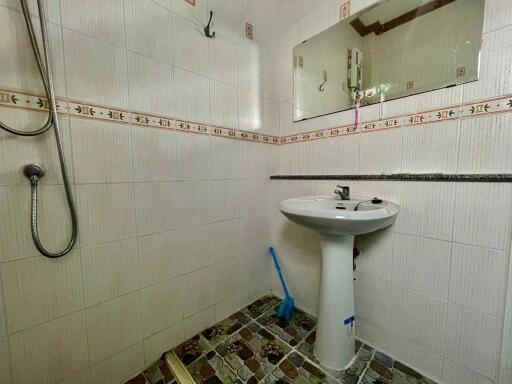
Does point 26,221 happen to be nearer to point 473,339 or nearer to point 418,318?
point 418,318

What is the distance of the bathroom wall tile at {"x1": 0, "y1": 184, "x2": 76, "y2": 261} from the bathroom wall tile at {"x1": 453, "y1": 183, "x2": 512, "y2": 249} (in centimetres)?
152

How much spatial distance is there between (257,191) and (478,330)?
1.20 m

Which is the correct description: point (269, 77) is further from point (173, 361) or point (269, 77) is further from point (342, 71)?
point (173, 361)

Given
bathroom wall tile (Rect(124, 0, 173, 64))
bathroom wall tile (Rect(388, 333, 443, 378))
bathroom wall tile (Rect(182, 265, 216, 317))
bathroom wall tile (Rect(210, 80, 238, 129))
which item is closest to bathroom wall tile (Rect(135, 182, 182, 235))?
bathroom wall tile (Rect(182, 265, 216, 317))

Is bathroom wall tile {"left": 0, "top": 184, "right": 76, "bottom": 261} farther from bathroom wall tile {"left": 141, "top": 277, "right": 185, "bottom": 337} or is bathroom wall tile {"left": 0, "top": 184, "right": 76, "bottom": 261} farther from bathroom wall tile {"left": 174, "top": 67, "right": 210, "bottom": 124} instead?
bathroom wall tile {"left": 174, "top": 67, "right": 210, "bottom": 124}

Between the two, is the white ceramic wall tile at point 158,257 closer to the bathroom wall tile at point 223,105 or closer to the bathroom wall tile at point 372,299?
the bathroom wall tile at point 223,105

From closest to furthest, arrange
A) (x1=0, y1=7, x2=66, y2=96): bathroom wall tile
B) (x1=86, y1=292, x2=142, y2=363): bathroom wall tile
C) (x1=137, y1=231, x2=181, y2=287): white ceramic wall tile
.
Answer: (x1=0, y1=7, x2=66, y2=96): bathroom wall tile
(x1=86, y1=292, x2=142, y2=363): bathroom wall tile
(x1=137, y1=231, x2=181, y2=287): white ceramic wall tile

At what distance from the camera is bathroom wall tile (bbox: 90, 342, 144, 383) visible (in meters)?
0.89

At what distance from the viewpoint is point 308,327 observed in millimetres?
1251

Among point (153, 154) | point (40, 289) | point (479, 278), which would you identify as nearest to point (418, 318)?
point (479, 278)

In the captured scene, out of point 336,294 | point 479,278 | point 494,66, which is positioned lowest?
point 336,294

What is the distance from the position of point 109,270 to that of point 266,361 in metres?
0.83

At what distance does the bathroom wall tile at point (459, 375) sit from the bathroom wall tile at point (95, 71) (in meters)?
1.76

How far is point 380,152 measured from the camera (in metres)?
1.05
